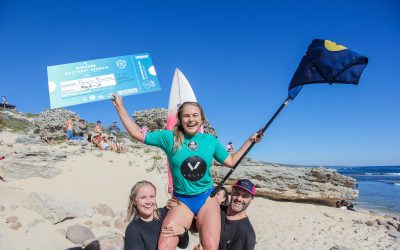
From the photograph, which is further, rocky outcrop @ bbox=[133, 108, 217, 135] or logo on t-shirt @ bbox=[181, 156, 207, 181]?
rocky outcrop @ bbox=[133, 108, 217, 135]

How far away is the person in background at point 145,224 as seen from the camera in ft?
10.1

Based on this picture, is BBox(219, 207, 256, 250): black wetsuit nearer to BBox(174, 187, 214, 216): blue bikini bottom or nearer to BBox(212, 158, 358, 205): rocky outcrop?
BBox(174, 187, 214, 216): blue bikini bottom

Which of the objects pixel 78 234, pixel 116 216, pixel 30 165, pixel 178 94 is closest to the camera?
pixel 78 234

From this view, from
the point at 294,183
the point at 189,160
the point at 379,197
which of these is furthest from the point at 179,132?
the point at 379,197

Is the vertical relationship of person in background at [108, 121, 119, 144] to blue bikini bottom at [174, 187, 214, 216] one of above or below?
above

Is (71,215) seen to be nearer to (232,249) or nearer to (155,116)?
(232,249)

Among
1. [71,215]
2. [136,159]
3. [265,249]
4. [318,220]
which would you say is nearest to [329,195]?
[318,220]

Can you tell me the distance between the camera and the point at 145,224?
3240mm

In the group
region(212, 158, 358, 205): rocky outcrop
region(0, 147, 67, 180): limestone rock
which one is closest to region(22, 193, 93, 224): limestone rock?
region(0, 147, 67, 180): limestone rock

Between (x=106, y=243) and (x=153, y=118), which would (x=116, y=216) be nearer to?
(x=106, y=243)

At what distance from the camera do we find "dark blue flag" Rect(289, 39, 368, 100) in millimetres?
3566

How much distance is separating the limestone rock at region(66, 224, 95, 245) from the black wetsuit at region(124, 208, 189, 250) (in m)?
3.26

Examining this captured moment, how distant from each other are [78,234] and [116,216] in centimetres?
173

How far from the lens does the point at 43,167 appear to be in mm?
8922
